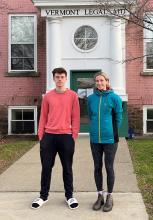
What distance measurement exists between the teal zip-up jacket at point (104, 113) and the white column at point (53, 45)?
8.83m

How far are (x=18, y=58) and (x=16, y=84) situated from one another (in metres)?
0.86

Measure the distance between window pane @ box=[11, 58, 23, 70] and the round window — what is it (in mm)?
2038

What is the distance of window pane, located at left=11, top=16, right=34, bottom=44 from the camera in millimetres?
16547

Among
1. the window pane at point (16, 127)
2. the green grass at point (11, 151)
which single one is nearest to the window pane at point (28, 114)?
the window pane at point (16, 127)

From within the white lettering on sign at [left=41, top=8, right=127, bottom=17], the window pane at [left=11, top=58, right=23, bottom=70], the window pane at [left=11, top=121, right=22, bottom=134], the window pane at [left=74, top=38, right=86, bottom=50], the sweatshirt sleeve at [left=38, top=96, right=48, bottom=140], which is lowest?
the window pane at [left=11, top=121, right=22, bottom=134]

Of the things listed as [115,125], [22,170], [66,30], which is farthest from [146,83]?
[115,125]

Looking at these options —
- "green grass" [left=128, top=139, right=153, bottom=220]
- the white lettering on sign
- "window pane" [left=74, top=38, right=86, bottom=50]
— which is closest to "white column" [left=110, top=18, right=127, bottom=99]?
the white lettering on sign

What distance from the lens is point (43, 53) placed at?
1644 cm

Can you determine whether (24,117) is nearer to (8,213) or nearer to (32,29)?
(32,29)

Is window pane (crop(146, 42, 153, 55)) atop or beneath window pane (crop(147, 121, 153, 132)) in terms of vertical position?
atop

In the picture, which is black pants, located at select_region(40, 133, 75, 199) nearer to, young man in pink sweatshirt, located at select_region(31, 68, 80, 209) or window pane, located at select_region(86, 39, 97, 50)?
young man in pink sweatshirt, located at select_region(31, 68, 80, 209)

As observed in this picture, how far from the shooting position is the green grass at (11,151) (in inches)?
423

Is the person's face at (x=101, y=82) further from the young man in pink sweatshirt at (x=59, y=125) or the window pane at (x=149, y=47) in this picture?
the window pane at (x=149, y=47)

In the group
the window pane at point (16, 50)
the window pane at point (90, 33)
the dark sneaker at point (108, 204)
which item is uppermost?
the window pane at point (90, 33)
